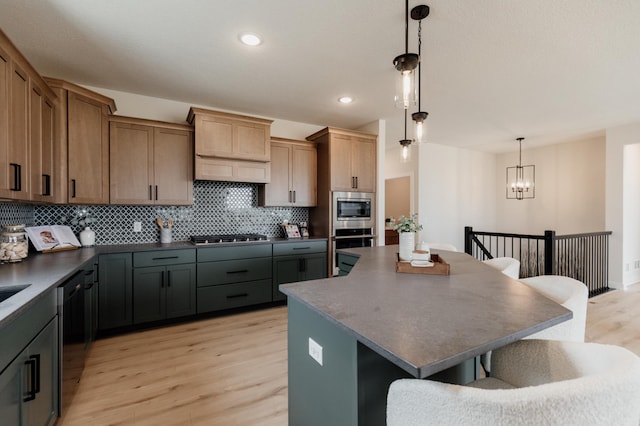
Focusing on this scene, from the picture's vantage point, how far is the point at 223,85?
10.9 feet

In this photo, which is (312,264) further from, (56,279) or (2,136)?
(2,136)

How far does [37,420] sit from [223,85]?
2.98 meters

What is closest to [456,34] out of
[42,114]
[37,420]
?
[42,114]

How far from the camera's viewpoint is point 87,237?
322 centimetres

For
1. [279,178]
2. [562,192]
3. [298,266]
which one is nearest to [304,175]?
[279,178]

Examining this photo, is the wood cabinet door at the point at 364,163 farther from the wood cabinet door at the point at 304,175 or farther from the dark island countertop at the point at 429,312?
the dark island countertop at the point at 429,312

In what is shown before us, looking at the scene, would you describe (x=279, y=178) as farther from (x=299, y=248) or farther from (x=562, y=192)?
(x=562, y=192)

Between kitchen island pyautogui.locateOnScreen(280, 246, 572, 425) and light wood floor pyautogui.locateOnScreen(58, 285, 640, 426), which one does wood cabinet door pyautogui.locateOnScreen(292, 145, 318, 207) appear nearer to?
light wood floor pyautogui.locateOnScreen(58, 285, 640, 426)

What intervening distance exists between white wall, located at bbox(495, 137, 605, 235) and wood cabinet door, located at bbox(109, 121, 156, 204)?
7035mm

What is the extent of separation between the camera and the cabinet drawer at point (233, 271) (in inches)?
135

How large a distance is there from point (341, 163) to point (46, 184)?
308 cm

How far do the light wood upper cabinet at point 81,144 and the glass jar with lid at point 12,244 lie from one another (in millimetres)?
487

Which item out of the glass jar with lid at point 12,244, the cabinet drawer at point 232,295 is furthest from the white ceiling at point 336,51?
the cabinet drawer at point 232,295

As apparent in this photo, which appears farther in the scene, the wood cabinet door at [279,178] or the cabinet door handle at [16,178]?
the wood cabinet door at [279,178]
